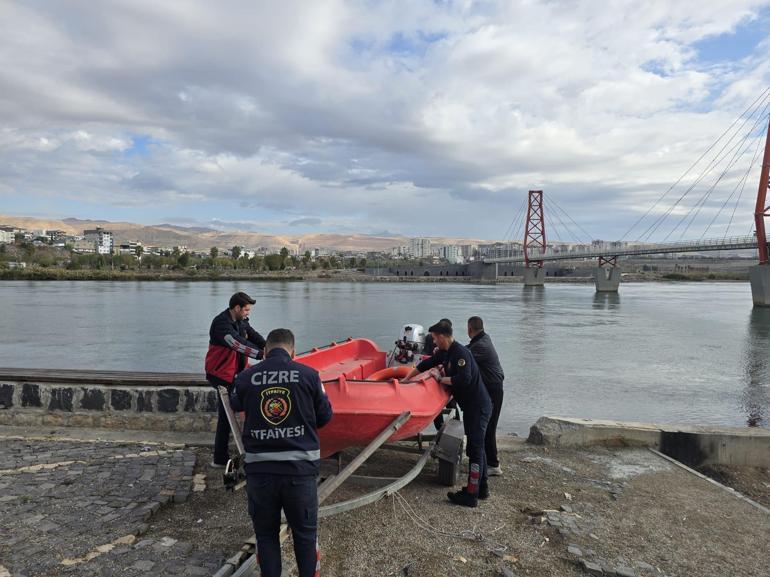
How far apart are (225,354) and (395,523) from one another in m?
1.86

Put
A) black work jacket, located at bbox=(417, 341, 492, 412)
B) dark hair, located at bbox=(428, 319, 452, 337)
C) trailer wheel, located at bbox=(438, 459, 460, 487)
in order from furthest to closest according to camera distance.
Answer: trailer wheel, located at bbox=(438, 459, 460, 487), dark hair, located at bbox=(428, 319, 452, 337), black work jacket, located at bbox=(417, 341, 492, 412)

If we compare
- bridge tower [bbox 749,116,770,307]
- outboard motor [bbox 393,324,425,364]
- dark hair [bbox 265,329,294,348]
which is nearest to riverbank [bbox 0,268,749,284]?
bridge tower [bbox 749,116,770,307]

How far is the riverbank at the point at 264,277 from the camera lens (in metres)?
87.1

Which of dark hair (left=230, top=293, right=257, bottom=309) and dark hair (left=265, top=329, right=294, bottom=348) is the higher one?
dark hair (left=230, top=293, right=257, bottom=309)

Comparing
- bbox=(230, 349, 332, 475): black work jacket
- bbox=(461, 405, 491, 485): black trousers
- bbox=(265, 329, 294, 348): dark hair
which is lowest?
bbox=(461, 405, 491, 485): black trousers

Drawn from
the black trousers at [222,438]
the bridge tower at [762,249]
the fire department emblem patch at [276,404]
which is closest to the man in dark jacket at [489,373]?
the black trousers at [222,438]

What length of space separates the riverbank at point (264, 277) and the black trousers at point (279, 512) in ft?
301

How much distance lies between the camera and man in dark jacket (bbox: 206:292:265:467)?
14.5 feet

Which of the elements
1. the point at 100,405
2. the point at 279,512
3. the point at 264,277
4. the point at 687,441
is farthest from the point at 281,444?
the point at 264,277

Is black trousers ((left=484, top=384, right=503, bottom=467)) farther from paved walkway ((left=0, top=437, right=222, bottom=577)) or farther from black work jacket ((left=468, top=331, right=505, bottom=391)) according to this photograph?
paved walkway ((left=0, top=437, right=222, bottom=577))

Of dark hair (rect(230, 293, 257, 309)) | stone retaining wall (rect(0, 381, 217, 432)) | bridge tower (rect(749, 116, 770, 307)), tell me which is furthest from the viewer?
bridge tower (rect(749, 116, 770, 307))

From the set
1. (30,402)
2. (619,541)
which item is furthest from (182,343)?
(619,541)

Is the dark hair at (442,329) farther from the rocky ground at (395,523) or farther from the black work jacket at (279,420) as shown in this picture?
the black work jacket at (279,420)

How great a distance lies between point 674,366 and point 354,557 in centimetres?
1658
